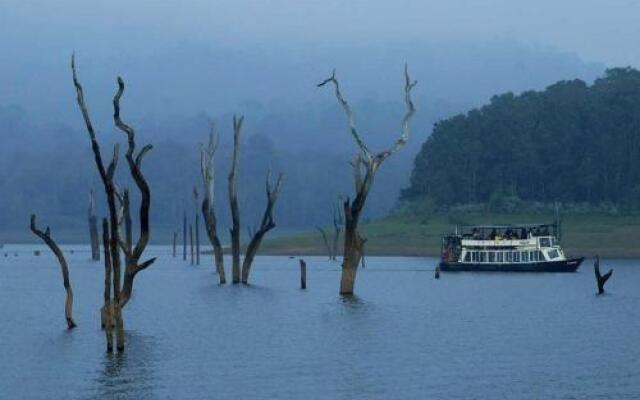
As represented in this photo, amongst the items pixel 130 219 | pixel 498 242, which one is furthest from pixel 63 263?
pixel 498 242

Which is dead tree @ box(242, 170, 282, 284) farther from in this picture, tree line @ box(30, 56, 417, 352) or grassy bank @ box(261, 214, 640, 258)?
grassy bank @ box(261, 214, 640, 258)

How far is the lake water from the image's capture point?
49938 millimetres

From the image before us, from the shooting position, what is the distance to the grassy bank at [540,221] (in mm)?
172138

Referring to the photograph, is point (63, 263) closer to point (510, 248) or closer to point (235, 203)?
point (235, 203)

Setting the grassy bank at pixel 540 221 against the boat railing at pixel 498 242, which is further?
the grassy bank at pixel 540 221

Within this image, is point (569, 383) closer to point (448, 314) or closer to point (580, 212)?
point (448, 314)

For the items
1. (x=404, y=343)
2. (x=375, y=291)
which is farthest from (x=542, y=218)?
(x=404, y=343)

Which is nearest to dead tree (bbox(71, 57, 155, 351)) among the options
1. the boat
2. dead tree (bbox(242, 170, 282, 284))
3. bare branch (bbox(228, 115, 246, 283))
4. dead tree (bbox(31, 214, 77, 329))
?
dead tree (bbox(31, 214, 77, 329))

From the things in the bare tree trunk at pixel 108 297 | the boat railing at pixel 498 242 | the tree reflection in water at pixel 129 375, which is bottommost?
the tree reflection in water at pixel 129 375

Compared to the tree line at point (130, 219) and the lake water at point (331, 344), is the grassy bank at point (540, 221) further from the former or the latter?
the tree line at point (130, 219)

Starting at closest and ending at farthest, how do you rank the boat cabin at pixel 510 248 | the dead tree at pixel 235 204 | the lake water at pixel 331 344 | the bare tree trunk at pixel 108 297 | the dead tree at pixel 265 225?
the lake water at pixel 331 344, the bare tree trunk at pixel 108 297, the dead tree at pixel 265 225, the dead tree at pixel 235 204, the boat cabin at pixel 510 248

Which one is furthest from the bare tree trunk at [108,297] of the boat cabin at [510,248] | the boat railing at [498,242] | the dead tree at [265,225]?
the boat cabin at [510,248]

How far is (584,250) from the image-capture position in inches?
6772

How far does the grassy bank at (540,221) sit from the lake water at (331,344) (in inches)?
2381
